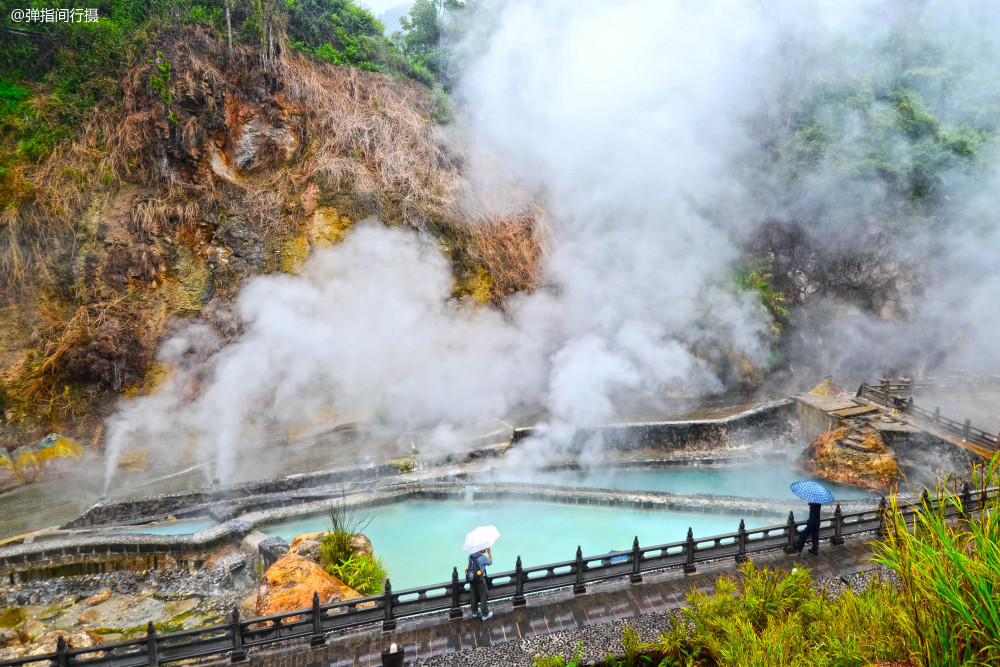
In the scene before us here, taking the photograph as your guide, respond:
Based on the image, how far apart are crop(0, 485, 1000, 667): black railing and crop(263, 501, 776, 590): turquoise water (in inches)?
69.3

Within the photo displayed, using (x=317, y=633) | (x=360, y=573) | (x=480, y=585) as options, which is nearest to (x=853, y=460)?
(x=480, y=585)

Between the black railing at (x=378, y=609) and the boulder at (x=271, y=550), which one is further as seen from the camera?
the boulder at (x=271, y=550)

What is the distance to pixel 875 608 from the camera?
117 inches

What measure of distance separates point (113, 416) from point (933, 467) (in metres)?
17.6

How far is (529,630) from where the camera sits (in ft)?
15.2

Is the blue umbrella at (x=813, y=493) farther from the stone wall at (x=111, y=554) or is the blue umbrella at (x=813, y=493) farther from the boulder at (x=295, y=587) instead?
the stone wall at (x=111, y=554)

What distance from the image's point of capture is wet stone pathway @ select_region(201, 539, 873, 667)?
4328 millimetres

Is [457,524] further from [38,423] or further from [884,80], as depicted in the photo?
[884,80]

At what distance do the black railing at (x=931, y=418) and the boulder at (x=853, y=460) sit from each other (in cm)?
146

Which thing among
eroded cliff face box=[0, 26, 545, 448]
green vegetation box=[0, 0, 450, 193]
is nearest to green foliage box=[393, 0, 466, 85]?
eroded cliff face box=[0, 26, 545, 448]

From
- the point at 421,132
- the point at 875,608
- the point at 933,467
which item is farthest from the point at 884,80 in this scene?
the point at 875,608

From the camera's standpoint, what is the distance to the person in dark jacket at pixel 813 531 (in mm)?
5562

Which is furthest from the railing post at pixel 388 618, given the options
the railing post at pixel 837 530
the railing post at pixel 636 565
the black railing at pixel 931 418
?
the black railing at pixel 931 418

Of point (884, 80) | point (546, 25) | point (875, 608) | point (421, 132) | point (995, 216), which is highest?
point (546, 25)
